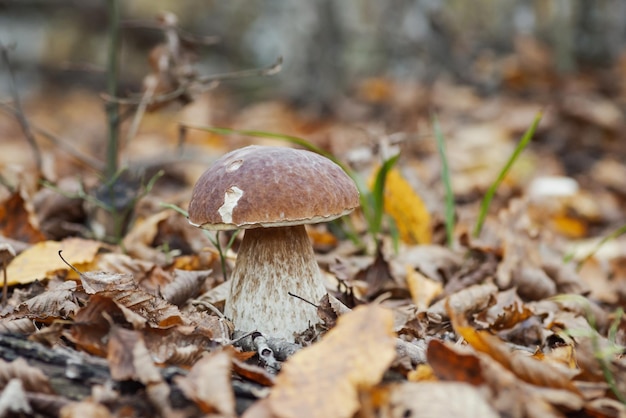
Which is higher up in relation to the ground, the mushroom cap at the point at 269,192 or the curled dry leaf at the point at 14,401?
the mushroom cap at the point at 269,192

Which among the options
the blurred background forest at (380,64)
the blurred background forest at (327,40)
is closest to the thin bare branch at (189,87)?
the blurred background forest at (380,64)

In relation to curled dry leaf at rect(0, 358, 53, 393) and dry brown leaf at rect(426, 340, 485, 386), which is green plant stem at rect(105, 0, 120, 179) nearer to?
curled dry leaf at rect(0, 358, 53, 393)

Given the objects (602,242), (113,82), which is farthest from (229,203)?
(602,242)

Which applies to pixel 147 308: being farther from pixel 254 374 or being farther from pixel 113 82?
pixel 113 82

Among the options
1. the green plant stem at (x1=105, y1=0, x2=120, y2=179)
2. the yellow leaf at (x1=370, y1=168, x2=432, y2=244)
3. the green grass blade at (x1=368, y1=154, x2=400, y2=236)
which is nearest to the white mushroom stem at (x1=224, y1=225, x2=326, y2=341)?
the green grass blade at (x1=368, y1=154, x2=400, y2=236)

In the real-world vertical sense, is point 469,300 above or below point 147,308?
below

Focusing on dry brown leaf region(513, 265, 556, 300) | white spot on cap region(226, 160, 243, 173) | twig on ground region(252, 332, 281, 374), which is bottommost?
dry brown leaf region(513, 265, 556, 300)

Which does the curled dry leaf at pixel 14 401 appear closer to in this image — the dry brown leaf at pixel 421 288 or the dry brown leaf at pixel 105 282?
the dry brown leaf at pixel 105 282
